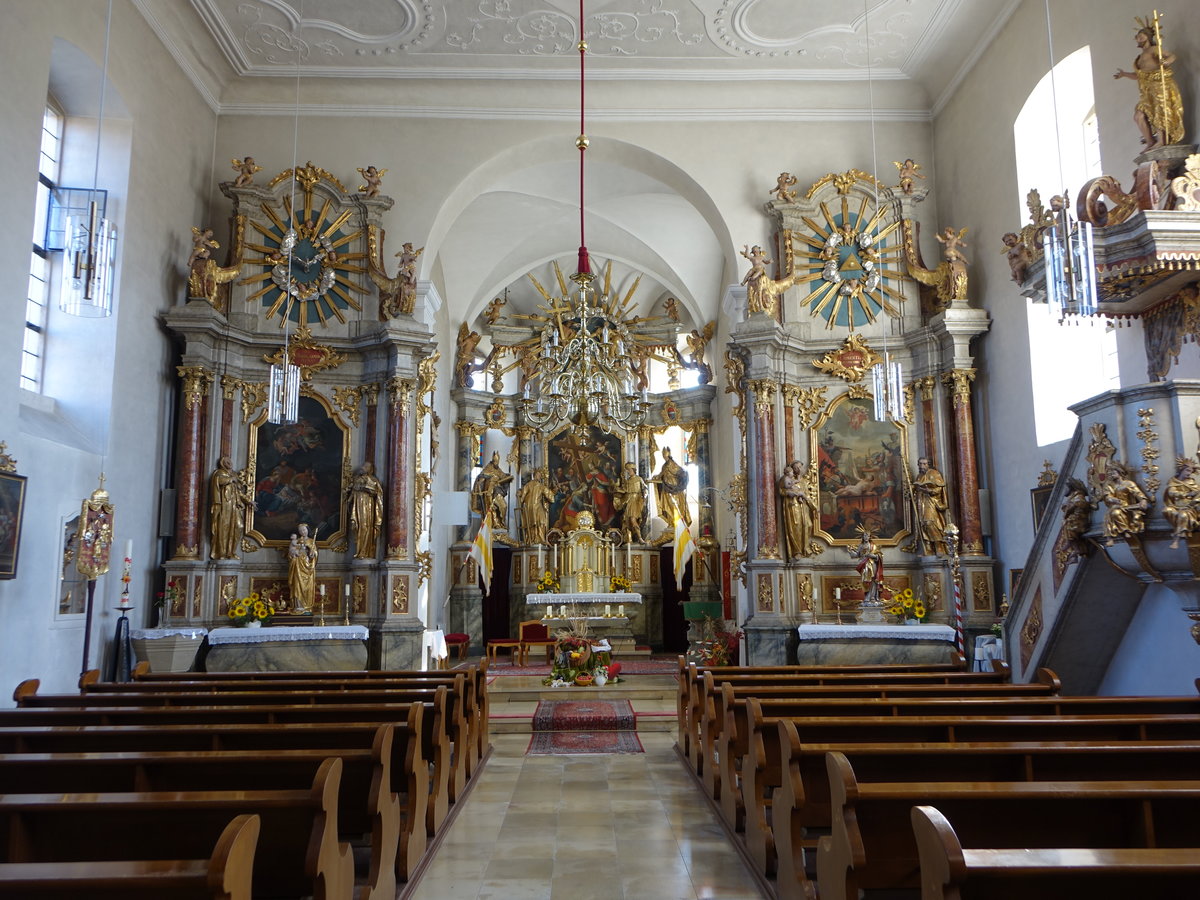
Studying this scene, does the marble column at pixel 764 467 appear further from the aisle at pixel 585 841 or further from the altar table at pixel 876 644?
the aisle at pixel 585 841

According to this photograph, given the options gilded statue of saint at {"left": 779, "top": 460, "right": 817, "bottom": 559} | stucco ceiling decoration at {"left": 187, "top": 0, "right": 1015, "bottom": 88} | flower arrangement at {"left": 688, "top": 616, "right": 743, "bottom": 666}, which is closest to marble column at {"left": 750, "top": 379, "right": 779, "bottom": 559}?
gilded statue of saint at {"left": 779, "top": 460, "right": 817, "bottom": 559}

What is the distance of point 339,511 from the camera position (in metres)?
13.2

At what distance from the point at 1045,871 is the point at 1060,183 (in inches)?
374

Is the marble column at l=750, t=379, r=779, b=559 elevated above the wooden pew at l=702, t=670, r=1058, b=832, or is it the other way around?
the marble column at l=750, t=379, r=779, b=559

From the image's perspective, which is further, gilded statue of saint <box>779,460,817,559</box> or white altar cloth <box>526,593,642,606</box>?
white altar cloth <box>526,593,642,606</box>

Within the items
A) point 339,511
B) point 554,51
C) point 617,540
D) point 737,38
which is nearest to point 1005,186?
point 737,38

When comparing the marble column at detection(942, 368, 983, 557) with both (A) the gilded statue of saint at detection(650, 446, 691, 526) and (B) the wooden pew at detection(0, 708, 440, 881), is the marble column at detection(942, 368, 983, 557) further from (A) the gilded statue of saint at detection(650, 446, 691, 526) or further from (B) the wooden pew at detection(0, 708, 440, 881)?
(B) the wooden pew at detection(0, 708, 440, 881)

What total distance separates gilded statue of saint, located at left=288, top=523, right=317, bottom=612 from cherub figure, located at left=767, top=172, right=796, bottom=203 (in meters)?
8.57

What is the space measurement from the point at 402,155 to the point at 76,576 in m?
7.88

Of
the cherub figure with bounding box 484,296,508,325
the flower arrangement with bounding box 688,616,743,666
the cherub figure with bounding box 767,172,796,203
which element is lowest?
the flower arrangement with bounding box 688,616,743,666

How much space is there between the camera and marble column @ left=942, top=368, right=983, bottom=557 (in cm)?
1209

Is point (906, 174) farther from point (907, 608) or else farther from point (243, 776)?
point (243, 776)

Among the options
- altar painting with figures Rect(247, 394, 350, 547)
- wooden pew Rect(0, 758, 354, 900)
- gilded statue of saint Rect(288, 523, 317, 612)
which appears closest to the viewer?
wooden pew Rect(0, 758, 354, 900)

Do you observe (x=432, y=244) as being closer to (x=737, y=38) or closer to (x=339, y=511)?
(x=339, y=511)
